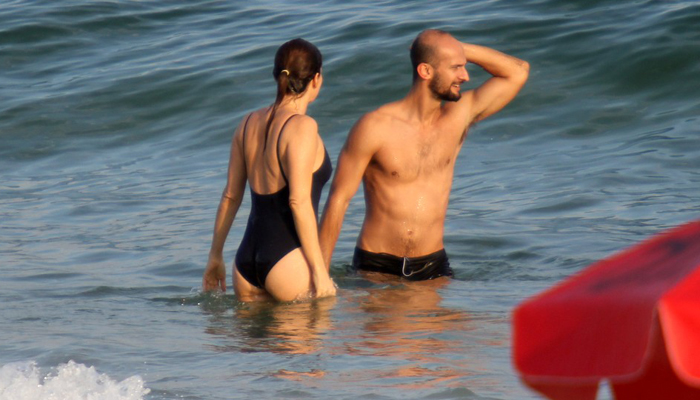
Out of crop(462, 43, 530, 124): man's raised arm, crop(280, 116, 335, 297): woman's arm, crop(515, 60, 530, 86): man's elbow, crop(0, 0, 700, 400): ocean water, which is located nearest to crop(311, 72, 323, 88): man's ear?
crop(280, 116, 335, 297): woman's arm

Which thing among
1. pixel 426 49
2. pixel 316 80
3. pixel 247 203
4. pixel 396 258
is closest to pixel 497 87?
pixel 426 49

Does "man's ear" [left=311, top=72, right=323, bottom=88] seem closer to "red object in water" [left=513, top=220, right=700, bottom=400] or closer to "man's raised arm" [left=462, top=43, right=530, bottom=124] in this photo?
"man's raised arm" [left=462, top=43, right=530, bottom=124]

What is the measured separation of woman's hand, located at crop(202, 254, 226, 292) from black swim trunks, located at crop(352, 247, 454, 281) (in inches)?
35.1

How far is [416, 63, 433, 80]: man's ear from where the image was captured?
569cm

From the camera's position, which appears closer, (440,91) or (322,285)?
(322,285)

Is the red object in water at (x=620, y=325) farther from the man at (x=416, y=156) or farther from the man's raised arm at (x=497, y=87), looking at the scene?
the man's raised arm at (x=497, y=87)

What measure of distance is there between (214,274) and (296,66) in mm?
1287

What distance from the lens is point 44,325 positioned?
5371 mm

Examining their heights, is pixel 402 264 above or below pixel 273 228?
below

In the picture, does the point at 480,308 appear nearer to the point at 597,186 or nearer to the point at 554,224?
the point at 554,224

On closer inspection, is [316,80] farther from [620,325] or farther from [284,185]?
[620,325]

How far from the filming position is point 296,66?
4.99 m

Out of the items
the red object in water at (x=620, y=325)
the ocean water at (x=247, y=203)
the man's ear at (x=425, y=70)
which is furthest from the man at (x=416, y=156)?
the red object in water at (x=620, y=325)

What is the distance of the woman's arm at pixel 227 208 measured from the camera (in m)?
5.34
